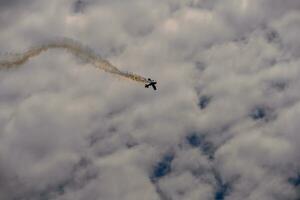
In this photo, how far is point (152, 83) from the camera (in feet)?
224
